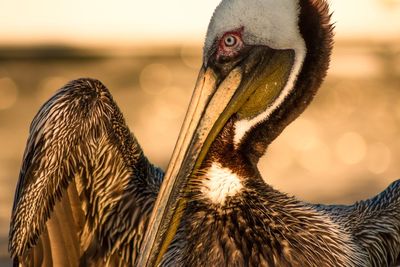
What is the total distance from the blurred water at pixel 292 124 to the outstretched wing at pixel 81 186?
3.25 metres

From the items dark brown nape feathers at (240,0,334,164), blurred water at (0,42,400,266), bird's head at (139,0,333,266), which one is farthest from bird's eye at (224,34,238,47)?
blurred water at (0,42,400,266)

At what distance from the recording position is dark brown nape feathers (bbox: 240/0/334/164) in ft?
16.0

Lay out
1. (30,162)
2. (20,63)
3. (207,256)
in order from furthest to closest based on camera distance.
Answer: (20,63) < (30,162) < (207,256)

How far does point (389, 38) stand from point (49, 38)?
664 cm

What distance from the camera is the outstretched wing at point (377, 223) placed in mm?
5465

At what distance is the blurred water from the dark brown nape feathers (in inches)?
173

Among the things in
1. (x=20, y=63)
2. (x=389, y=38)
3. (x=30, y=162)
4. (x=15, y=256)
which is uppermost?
(x=389, y=38)

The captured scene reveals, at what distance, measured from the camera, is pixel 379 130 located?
14.2m

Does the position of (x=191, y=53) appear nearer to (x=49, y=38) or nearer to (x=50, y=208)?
(x=49, y=38)

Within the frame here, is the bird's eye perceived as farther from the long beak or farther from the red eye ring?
the long beak

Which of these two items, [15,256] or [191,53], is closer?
[15,256]

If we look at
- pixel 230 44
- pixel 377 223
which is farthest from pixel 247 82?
pixel 377 223

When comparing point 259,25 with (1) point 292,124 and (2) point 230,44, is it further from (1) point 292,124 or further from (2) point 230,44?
(1) point 292,124

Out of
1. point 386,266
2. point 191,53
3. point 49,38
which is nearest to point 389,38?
point 191,53
